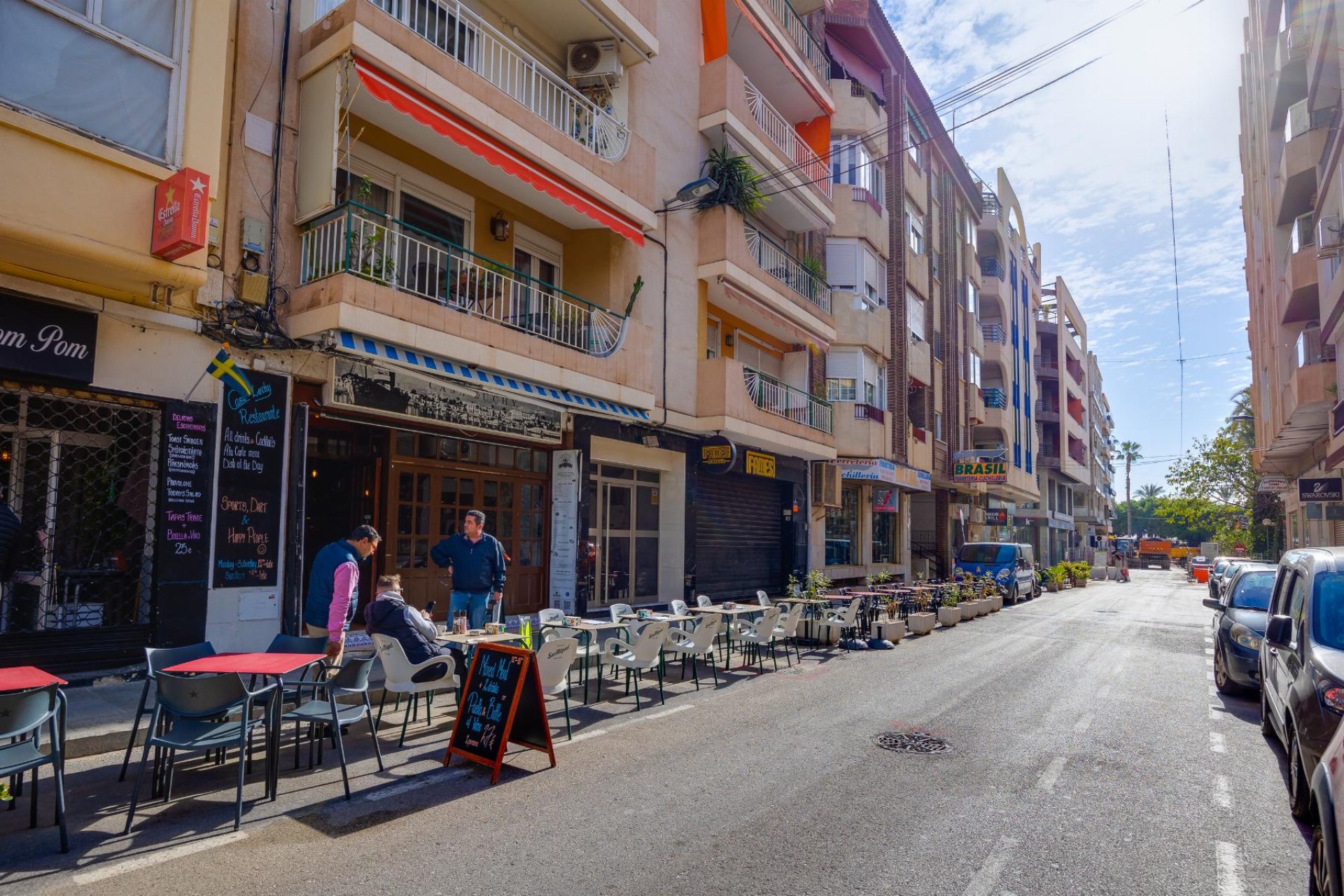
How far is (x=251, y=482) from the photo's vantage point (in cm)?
899

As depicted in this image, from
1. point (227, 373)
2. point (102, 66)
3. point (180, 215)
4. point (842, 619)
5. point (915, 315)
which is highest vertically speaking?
point (915, 315)

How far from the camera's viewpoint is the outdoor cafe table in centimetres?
549

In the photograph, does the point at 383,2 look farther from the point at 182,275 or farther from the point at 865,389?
the point at 865,389

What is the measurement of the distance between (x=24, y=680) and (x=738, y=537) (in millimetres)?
14757

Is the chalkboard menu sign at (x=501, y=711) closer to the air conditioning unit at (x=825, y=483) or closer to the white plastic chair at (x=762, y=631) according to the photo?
the white plastic chair at (x=762, y=631)

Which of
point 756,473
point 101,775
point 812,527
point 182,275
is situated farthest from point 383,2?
point 812,527

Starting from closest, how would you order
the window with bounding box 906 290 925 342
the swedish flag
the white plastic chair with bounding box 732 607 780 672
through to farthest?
the swedish flag < the white plastic chair with bounding box 732 607 780 672 < the window with bounding box 906 290 925 342

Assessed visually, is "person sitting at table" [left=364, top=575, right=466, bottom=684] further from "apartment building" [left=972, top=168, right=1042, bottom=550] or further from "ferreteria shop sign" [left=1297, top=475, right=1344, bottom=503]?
"apartment building" [left=972, top=168, right=1042, bottom=550]

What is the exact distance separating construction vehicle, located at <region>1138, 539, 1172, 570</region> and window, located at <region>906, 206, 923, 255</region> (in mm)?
56507

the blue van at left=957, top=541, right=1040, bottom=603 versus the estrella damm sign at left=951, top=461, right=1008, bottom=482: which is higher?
the estrella damm sign at left=951, top=461, right=1008, bottom=482

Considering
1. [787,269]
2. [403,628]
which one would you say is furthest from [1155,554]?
[403,628]

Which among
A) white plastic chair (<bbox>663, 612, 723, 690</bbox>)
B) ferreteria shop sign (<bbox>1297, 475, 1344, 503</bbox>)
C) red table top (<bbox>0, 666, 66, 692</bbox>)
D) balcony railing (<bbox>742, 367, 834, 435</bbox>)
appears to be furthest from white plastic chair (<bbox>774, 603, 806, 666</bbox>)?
ferreteria shop sign (<bbox>1297, 475, 1344, 503</bbox>)

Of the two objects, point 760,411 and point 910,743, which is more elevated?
point 760,411

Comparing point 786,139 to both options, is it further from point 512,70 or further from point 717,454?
point 512,70
